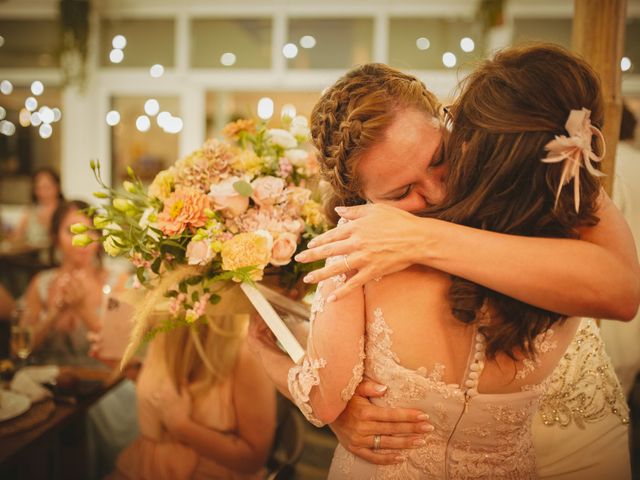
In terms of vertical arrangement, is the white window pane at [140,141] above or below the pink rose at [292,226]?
above

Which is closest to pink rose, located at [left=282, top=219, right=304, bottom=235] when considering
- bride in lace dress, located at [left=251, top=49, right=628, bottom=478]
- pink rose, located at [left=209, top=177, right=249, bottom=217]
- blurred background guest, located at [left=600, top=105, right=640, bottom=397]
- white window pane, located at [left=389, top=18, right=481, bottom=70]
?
pink rose, located at [left=209, top=177, right=249, bottom=217]

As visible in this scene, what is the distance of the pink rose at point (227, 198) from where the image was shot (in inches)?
50.1

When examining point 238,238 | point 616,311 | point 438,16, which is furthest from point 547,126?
point 438,16

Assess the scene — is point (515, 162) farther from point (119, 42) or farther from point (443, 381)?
point (119, 42)

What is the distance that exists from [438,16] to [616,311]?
5.01 meters

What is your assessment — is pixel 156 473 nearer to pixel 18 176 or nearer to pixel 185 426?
pixel 185 426

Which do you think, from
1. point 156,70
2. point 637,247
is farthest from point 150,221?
point 156,70

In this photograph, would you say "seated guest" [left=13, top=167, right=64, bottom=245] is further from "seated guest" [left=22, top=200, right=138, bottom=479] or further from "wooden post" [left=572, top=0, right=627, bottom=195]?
"wooden post" [left=572, top=0, right=627, bottom=195]

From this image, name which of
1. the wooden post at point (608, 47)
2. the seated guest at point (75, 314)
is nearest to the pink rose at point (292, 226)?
the wooden post at point (608, 47)

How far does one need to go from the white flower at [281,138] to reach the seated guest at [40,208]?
145 inches

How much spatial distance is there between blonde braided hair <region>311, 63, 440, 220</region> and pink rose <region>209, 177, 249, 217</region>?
11.3 inches

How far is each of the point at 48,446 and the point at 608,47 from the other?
244 centimetres

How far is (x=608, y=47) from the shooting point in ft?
4.98

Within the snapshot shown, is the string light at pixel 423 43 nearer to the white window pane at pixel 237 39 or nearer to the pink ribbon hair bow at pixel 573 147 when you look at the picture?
the white window pane at pixel 237 39
